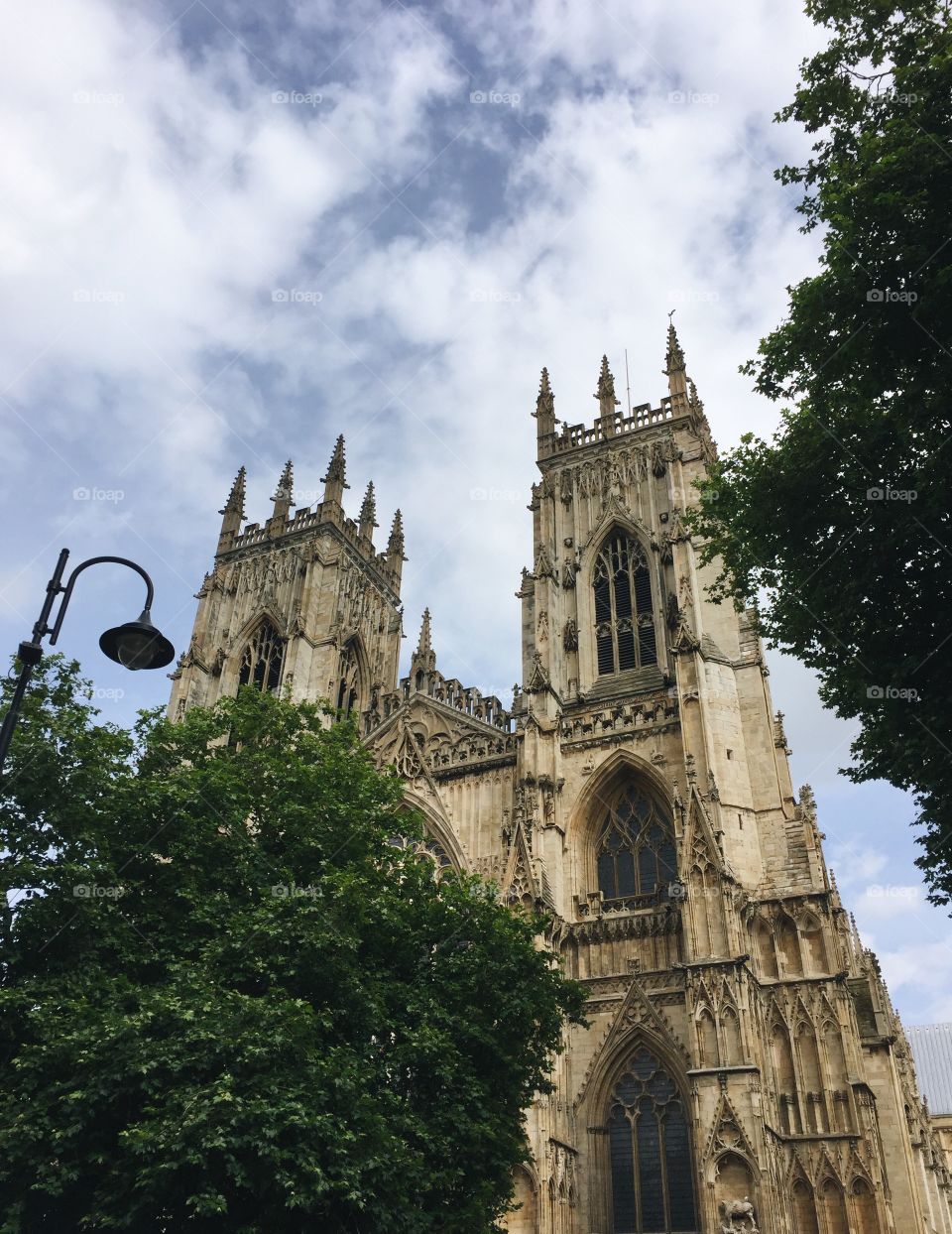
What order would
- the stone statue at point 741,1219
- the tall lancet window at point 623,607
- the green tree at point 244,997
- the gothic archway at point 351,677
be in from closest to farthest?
the green tree at point 244,997
the stone statue at point 741,1219
the tall lancet window at point 623,607
the gothic archway at point 351,677

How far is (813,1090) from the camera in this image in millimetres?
20859

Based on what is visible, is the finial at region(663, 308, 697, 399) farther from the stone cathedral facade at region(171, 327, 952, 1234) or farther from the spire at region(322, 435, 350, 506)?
the spire at region(322, 435, 350, 506)

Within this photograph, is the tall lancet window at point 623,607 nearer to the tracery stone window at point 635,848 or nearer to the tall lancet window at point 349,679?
the tracery stone window at point 635,848

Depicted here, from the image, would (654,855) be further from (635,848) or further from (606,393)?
(606,393)

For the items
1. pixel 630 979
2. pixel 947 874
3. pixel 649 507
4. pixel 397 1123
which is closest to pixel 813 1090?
pixel 630 979

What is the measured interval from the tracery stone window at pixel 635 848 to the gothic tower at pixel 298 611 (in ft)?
35.4

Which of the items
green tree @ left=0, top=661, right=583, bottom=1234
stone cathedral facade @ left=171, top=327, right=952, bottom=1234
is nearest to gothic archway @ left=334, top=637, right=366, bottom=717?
stone cathedral facade @ left=171, top=327, right=952, bottom=1234

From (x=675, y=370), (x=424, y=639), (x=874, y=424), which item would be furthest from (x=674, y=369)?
(x=874, y=424)

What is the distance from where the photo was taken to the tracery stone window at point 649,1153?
70.3 ft

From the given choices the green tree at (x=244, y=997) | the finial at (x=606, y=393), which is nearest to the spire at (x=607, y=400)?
the finial at (x=606, y=393)

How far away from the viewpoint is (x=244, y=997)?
511 inches

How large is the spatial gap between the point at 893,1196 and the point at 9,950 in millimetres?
21308

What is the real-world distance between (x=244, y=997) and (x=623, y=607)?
20.3m

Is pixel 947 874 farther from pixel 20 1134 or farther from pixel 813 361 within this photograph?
pixel 20 1134
